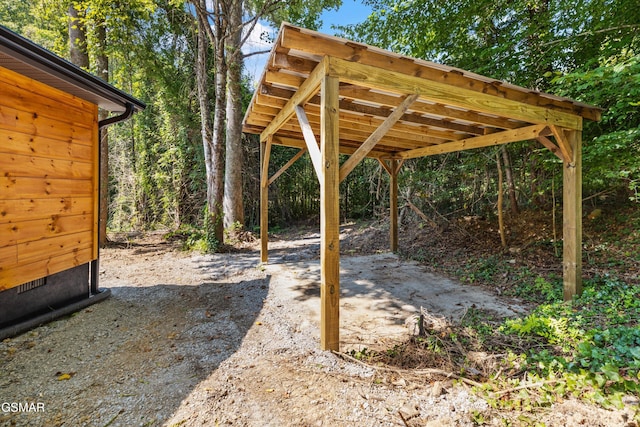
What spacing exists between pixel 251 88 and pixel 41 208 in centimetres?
787

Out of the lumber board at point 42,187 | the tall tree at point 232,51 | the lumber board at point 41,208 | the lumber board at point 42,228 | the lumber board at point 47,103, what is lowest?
the lumber board at point 42,228

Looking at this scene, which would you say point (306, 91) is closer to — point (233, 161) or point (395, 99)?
point (395, 99)

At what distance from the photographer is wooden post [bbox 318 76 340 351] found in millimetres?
2186

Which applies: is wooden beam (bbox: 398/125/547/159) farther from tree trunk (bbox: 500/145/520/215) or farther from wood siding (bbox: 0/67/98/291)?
wood siding (bbox: 0/67/98/291)

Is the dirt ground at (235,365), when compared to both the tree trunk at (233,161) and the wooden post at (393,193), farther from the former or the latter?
the tree trunk at (233,161)

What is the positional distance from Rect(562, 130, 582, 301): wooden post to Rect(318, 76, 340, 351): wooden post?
3.13m

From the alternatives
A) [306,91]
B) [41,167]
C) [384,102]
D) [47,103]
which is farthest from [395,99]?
[41,167]

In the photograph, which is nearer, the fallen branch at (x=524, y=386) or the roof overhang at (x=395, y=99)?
the fallen branch at (x=524, y=386)

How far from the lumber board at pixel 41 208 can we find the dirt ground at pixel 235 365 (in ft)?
3.30

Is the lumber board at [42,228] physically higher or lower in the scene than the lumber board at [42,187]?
lower

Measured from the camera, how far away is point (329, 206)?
2.20 metres

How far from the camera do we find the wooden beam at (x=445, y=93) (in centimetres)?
225

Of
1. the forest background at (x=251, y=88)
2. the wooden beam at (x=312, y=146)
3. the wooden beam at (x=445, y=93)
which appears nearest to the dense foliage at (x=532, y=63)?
the forest background at (x=251, y=88)

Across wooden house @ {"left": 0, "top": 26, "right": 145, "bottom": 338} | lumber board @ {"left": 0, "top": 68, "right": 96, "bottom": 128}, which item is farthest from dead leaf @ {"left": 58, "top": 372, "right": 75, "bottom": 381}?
lumber board @ {"left": 0, "top": 68, "right": 96, "bottom": 128}
